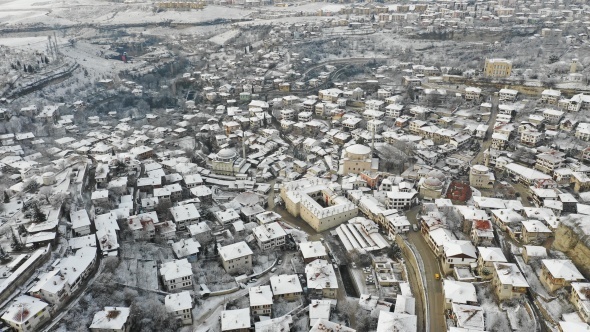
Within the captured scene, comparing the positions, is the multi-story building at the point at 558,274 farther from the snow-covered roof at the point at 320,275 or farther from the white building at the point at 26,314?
the white building at the point at 26,314

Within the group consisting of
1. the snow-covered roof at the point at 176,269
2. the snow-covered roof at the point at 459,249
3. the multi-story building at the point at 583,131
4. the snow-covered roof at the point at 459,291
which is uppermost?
the multi-story building at the point at 583,131

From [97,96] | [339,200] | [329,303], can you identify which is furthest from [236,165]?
[97,96]

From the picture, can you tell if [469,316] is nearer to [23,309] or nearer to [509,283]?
[509,283]

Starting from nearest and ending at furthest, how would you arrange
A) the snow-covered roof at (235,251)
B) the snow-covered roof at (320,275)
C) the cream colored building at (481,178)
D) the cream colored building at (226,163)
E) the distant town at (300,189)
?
the distant town at (300,189)
the snow-covered roof at (320,275)
the snow-covered roof at (235,251)
the cream colored building at (481,178)
the cream colored building at (226,163)

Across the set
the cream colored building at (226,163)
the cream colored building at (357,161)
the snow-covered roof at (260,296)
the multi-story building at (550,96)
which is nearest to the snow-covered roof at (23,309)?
the snow-covered roof at (260,296)

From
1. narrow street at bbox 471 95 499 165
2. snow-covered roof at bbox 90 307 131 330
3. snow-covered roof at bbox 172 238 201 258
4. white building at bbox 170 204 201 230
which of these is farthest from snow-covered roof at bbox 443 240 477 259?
snow-covered roof at bbox 90 307 131 330

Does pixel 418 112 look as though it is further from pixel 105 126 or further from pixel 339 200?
pixel 105 126

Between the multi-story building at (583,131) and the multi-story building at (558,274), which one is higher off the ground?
the multi-story building at (583,131)
